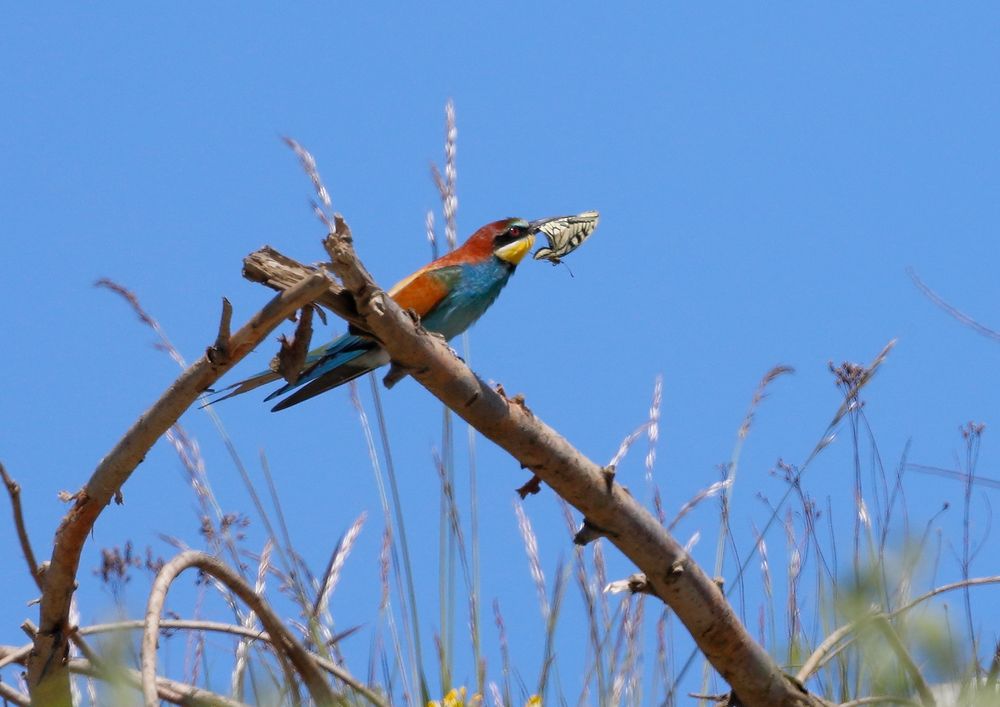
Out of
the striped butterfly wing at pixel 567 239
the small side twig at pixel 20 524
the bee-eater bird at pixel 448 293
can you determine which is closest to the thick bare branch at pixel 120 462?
the small side twig at pixel 20 524

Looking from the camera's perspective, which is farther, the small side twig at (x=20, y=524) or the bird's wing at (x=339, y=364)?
the bird's wing at (x=339, y=364)

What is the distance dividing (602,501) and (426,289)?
161cm

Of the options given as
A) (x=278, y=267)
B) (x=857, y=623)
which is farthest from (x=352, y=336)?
(x=857, y=623)

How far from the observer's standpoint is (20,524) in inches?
71.3

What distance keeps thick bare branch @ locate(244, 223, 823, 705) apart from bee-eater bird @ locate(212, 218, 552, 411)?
0.92 m

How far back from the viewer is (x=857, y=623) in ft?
4.37

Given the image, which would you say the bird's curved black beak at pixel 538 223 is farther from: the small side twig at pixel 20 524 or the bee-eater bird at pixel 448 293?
the small side twig at pixel 20 524

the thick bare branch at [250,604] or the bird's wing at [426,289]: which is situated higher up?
the bird's wing at [426,289]

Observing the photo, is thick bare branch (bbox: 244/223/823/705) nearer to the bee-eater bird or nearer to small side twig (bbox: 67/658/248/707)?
small side twig (bbox: 67/658/248/707)

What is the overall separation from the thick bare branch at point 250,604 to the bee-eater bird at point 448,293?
112cm

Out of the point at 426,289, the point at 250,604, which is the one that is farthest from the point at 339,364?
the point at 250,604

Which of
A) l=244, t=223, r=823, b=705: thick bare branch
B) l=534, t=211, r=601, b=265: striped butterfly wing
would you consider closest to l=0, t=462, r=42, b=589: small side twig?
l=244, t=223, r=823, b=705: thick bare branch

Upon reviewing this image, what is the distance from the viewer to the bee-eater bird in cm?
317

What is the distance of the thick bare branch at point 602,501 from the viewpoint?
2150mm
